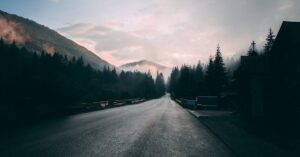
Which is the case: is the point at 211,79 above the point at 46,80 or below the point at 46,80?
above

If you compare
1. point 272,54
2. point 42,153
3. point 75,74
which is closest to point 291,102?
point 272,54

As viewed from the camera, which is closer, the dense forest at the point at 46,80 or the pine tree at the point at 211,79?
the dense forest at the point at 46,80

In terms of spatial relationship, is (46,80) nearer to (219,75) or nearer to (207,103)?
(207,103)

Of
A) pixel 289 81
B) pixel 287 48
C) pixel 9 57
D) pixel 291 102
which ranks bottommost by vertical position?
pixel 291 102

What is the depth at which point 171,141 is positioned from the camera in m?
12.6

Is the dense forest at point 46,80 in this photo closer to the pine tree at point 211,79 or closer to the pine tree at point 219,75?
the pine tree at point 211,79

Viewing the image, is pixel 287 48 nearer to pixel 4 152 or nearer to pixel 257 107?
pixel 257 107

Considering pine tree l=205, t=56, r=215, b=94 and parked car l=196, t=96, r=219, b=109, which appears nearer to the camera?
parked car l=196, t=96, r=219, b=109

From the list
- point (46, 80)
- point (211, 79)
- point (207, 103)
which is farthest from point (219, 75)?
point (46, 80)

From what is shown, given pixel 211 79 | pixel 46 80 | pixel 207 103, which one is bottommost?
pixel 207 103

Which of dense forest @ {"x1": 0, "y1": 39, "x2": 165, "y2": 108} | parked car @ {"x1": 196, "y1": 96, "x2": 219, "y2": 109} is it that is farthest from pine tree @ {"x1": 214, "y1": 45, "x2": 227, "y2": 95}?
dense forest @ {"x1": 0, "y1": 39, "x2": 165, "y2": 108}

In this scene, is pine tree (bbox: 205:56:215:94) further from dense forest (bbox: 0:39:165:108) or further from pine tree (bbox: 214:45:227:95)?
dense forest (bbox: 0:39:165:108)

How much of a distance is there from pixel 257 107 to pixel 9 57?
103 metres

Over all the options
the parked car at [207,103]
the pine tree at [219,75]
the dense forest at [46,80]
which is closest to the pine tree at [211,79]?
the pine tree at [219,75]
